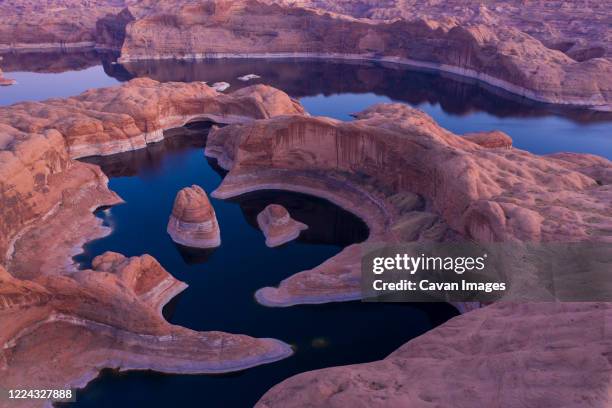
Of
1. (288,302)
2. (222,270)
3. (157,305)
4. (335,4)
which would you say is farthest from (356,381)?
(335,4)

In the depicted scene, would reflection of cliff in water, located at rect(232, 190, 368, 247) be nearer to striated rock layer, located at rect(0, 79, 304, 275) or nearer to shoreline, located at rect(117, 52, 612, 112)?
striated rock layer, located at rect(0, 79, 304, 275)

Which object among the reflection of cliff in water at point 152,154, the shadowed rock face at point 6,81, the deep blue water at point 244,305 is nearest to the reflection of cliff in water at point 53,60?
the shadowed rock face at point 6,81

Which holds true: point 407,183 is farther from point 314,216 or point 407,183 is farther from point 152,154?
point 152,154

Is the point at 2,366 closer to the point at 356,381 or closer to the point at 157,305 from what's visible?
the point at 157,305

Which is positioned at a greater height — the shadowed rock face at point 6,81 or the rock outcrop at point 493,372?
the shadowed rock face at point 6,81

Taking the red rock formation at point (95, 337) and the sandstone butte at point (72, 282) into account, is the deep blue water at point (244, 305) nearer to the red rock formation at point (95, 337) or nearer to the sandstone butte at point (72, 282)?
the red rock formation at point (95, 337)


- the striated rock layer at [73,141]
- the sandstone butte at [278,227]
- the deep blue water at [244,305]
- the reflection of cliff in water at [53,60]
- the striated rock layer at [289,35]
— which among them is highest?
the striated rock layer at [289,35]

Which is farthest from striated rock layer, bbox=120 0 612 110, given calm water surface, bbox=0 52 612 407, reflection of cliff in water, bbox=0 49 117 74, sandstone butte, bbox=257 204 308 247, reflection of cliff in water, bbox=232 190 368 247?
sandstone butte, bbox=257 204 308 247
